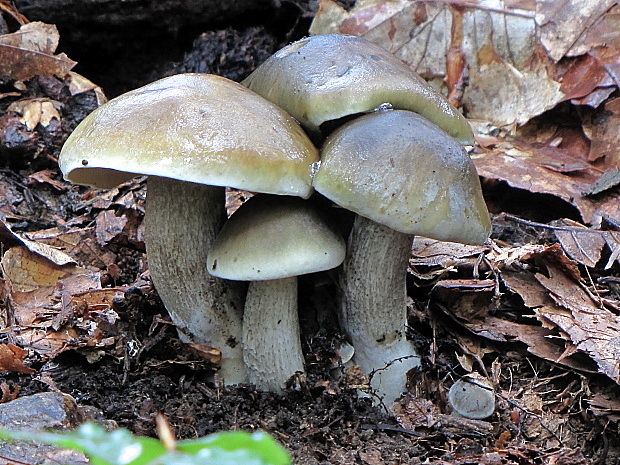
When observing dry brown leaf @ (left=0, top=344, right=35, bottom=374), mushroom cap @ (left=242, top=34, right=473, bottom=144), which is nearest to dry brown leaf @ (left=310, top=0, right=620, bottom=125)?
mushroom cap @ (left=242, top=34, right=473, bottom=144)

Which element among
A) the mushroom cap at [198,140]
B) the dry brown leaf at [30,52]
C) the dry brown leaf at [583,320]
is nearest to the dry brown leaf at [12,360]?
the mushroom cap at [198,140]

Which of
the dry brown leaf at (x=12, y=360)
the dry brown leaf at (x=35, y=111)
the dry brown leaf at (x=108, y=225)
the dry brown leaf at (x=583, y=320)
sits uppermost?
the dry brown leaf at (x=35, y=111)

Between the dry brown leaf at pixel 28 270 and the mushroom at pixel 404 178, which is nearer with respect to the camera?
the mushroom at pixel 404 178

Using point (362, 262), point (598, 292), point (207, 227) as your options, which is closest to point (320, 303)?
point (362, 262)

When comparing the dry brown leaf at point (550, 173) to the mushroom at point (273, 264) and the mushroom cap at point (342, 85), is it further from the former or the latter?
the mushroom at point (273, 264)

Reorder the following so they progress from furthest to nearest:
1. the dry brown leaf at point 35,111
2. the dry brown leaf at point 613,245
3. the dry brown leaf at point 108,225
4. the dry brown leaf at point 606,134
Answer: the dry brown leaf at point 606,134, the dry brown leaf at point 35,111, the dry brown leaf at point 108,225, the dry brown leaf at point 613,245

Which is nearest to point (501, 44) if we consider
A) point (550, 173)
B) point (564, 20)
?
point (564, 20)

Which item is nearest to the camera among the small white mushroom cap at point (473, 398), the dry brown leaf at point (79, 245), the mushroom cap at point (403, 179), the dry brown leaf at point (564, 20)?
the mushroom cap at point (403, 179)
